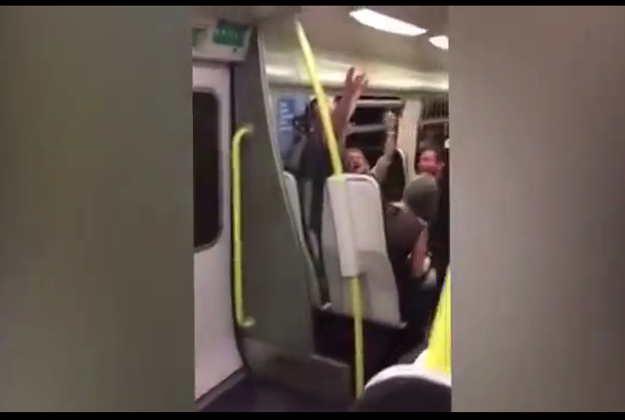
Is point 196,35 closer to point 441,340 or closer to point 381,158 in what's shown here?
point 381,158

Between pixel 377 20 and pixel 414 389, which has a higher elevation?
pixel 377 20

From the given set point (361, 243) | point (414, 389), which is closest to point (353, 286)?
point (361, 243)

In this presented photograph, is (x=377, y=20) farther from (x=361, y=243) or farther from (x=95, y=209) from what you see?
(x=95, y=209)

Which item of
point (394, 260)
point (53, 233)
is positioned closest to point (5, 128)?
point (53, 233)

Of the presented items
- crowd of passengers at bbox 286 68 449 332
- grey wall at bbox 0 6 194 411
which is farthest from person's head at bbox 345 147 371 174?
grey wall at bbox 0 6 194 411

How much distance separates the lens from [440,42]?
1.03 meters

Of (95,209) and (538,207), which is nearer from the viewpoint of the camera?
(538,207)

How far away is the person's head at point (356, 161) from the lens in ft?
3.44

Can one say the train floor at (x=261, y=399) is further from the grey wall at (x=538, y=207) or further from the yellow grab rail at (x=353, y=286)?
the grey wall at (x=538, y=207)

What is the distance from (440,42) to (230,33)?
287 millimetres

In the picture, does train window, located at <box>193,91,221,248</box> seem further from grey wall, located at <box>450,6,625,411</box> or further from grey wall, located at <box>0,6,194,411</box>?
grey wall, located at <box>450,6,625,411</box>

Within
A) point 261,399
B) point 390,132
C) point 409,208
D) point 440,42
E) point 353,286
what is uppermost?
point 440,42

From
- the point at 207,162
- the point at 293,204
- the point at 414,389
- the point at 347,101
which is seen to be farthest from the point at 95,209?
the point at 414,389

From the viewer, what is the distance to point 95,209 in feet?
3.64
